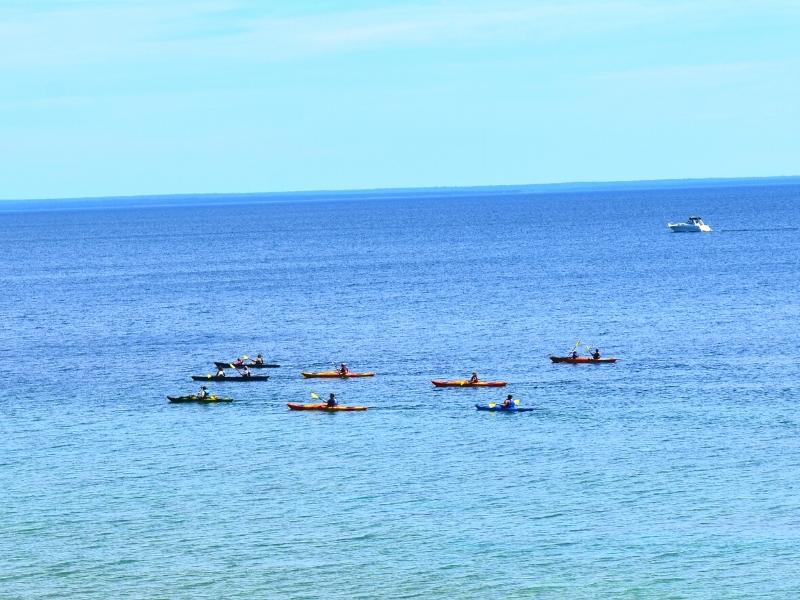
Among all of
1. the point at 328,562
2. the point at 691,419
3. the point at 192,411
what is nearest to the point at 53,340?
the point at 192,411

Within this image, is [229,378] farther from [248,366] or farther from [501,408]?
[501,408]

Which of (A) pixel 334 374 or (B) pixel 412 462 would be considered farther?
(A) pixel 334 374

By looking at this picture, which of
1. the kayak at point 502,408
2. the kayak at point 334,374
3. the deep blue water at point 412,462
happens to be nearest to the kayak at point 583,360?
the deep blue water at point 412,462

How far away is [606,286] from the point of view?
6191 inches

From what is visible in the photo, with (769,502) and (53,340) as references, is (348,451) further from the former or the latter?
(53,340)

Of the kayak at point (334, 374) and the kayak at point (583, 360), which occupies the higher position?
the kayak at point (583, 360)

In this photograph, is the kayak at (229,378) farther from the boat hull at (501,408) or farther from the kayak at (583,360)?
the kayak at (583,360)

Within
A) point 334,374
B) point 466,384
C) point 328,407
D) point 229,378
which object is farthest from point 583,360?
point 229,378

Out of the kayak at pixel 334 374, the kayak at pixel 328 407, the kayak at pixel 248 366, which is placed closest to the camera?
the kayak at pixel 328 407

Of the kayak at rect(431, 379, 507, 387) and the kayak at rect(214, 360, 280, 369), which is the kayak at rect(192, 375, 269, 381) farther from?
the kayak at rect(431, 379, 507, 387)

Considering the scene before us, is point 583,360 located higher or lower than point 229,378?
higher

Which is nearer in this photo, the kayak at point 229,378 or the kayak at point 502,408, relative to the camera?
the kayak at point 502,408

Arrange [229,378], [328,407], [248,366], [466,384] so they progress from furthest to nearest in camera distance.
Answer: [248,366]
[229,378]
[466,384]
[328,407]

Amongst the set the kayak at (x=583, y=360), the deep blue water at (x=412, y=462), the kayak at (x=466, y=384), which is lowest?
the deep blue water at (x=412, y=462)
